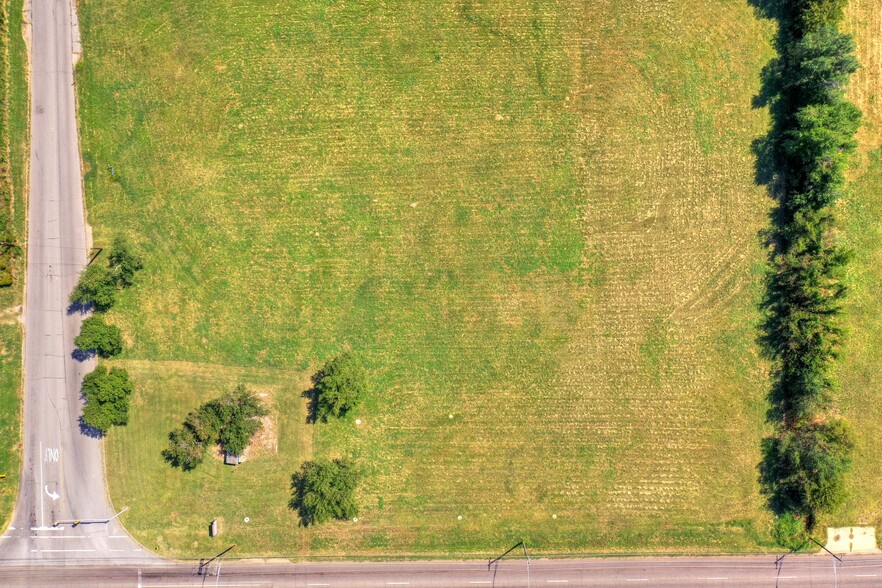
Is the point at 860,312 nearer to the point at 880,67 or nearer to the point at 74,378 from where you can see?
the point at 880,67

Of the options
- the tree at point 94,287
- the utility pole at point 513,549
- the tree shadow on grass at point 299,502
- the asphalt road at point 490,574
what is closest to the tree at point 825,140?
the asphalt road at point 490,574

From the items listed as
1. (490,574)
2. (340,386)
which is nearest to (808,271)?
(490,574)

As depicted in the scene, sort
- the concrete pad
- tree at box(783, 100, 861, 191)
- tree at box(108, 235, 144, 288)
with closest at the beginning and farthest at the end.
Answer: tree at box(783, 100, 861, 191) < tree at box(108, 235, 144, 288) < the concrete pad

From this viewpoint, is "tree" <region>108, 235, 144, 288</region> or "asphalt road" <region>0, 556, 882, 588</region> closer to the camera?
"tree" <region>108, 235, 144, 288</region>

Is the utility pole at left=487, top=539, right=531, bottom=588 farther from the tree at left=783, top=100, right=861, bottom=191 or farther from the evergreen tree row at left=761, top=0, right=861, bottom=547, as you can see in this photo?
the tree at left=783, top=100, right=861, bottom=191

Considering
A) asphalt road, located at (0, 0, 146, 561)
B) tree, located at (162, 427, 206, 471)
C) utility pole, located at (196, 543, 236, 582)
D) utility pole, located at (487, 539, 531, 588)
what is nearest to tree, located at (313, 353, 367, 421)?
tree, located at (162, 427, 206, 471)

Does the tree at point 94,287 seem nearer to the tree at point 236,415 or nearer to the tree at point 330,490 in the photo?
the tree at point 236,415
